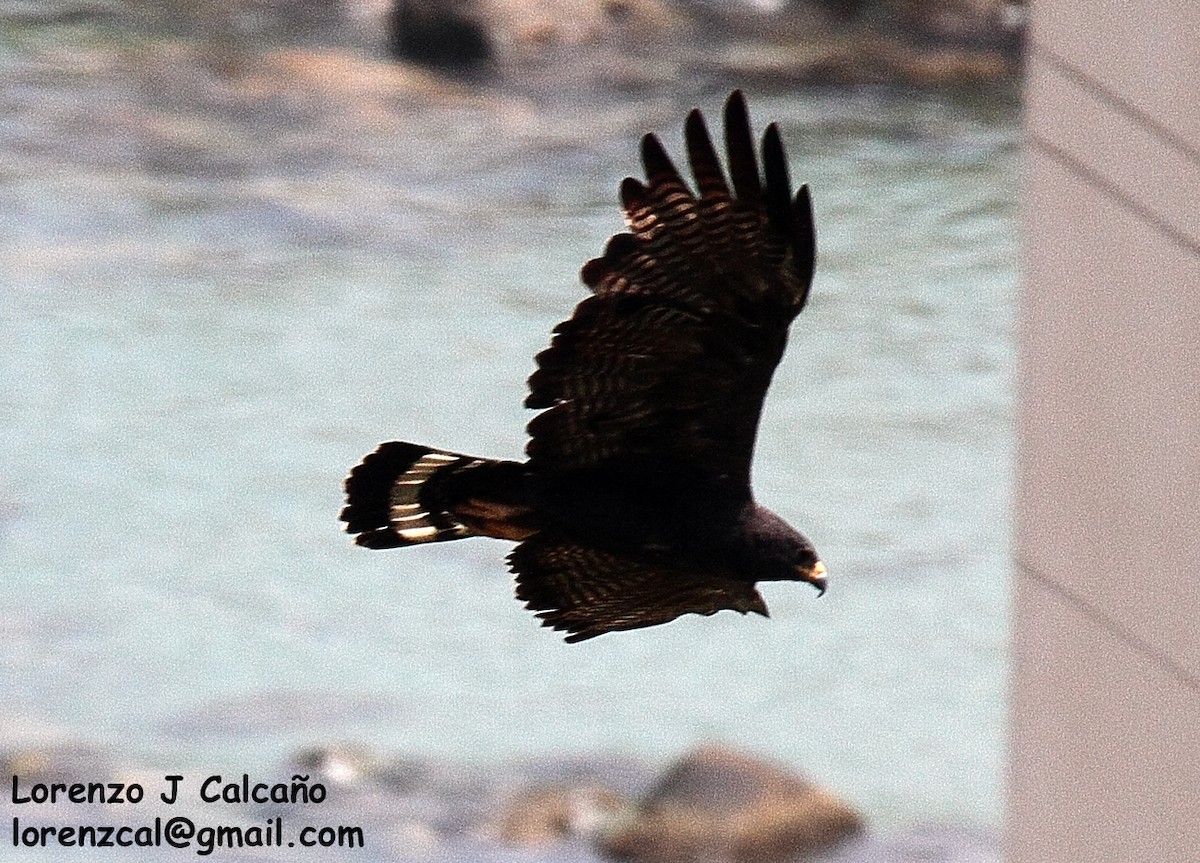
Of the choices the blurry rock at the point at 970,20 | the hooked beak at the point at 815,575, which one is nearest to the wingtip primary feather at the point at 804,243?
the hooked beak at the point at 815,575

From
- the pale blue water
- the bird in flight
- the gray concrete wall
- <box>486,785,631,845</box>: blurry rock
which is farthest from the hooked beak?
<box>486,785,631,845</box>: blurry rock

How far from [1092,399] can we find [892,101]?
13.2ft

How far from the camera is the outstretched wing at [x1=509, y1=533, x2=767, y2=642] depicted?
1.69 metres

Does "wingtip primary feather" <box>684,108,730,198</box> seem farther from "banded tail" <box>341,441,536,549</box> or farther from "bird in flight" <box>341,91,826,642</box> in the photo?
"banded tail" <box>341,441,536,549</box>

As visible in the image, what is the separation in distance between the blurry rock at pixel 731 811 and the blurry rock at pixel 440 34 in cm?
264

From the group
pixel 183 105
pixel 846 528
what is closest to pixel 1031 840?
pixel 846 528

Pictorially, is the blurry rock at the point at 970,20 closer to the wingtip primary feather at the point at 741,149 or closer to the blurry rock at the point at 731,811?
the blurry rock at the point at 731,811

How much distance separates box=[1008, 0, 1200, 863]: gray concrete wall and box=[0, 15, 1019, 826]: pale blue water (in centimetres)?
273

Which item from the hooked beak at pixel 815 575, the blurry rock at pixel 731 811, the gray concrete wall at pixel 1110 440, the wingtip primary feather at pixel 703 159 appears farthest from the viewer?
the blurry rock at pixel 731 811

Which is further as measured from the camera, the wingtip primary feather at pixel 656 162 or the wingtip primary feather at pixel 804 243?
the wingtip primary feather at pixel 804 243

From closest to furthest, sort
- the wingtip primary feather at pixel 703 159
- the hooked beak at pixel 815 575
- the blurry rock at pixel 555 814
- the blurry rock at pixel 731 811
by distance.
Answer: the wingtip primary feather at pixel 703 159 < the hooked beak at pixel 815 575 < the blurry rock at pixel 731 811 < the blurry rock at pixel 555 814

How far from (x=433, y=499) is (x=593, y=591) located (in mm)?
150

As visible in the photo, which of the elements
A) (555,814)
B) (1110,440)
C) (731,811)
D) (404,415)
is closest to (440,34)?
(404,415)

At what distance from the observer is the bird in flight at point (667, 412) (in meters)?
1.57
